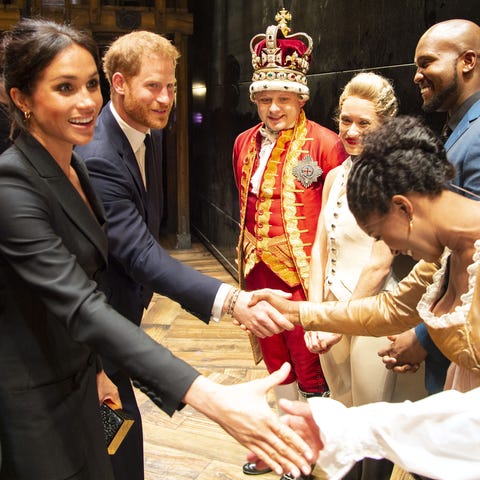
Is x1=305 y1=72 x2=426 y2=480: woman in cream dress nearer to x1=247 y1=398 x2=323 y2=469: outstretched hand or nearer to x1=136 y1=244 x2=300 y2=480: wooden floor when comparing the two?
x1=136 y1=244 x2=300 y2=480: wooden floor

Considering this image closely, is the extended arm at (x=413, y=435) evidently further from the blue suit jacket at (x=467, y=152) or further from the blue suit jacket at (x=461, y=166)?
the blue suit jacket at (x=467, y=152)

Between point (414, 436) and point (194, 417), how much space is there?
2.26m

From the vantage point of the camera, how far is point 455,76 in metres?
2.05

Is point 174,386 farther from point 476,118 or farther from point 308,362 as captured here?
point 308,362

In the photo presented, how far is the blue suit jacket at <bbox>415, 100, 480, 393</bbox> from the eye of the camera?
181cm

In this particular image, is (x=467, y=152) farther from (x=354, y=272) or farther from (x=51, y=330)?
(x=51, y=330)

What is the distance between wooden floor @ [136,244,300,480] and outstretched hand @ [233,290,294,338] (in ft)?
3.33

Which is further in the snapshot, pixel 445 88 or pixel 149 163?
pixel 149 163

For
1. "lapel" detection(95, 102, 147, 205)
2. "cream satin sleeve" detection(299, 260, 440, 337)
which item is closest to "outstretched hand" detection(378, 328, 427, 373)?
"cream satin sleeve" detection(299, 260, 440, 337)

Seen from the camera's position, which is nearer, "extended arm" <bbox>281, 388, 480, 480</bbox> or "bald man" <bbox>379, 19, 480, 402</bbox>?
"extended arm" <bbox>281, 388, 480, 480</bbox>

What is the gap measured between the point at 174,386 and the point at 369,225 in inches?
23.1

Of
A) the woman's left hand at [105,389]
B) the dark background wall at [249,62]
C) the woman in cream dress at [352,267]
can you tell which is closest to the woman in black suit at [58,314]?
the woman's left hand at [105,389]

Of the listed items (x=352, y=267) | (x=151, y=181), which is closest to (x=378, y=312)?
(x=352, y=267)

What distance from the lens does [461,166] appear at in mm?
1853
